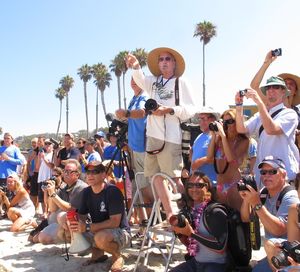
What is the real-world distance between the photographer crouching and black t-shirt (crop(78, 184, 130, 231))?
3.82ft

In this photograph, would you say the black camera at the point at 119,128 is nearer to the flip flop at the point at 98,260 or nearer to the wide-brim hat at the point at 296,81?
the flip flop at the point at 98,260

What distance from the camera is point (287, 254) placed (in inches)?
102

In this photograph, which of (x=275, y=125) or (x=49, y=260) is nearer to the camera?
(x=275, y=125)

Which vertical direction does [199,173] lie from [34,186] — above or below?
above

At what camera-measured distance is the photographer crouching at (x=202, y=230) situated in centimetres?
345

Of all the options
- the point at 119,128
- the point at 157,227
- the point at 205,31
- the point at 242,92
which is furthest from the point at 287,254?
the point at 205,31

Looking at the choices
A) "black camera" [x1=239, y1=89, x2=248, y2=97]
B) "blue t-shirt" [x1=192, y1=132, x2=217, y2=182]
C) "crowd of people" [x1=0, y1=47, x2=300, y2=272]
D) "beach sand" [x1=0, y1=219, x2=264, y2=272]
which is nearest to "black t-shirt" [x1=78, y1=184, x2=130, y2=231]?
"crowd of people" [x1=0, y1=47, x2=300, y2=272]

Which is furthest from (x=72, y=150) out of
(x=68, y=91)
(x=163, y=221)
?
(x=68, y=91)

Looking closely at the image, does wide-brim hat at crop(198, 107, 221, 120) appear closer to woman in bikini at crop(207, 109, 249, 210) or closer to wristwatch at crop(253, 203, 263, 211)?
woman in bikini at crop(207, 109, 249, 210)

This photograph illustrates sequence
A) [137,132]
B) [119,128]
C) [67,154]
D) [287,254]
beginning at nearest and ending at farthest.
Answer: [287,254]
[137,132]
[119,128]
[67,154]

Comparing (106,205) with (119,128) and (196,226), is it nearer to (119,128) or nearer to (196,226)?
(119,128)

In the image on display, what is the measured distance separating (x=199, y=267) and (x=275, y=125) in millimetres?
1471

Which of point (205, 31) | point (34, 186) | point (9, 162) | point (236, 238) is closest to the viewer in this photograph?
point (236, 238)

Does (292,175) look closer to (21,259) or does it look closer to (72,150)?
(21,259)
